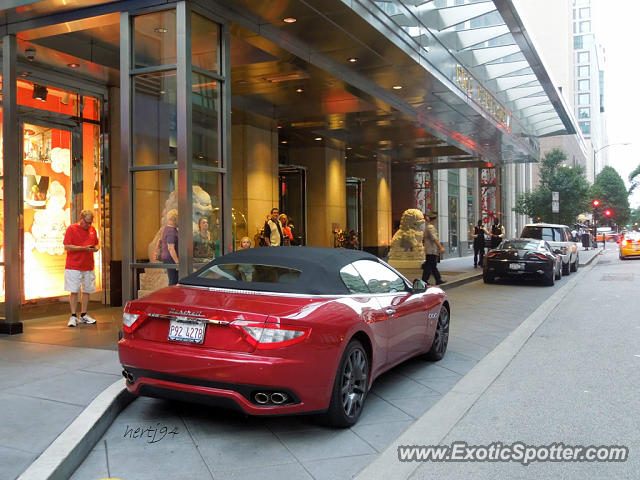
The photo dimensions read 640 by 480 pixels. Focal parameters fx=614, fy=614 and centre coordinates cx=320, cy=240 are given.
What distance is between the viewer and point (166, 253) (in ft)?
26.6

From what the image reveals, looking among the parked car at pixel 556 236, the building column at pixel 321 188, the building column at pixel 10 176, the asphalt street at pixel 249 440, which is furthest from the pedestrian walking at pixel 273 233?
the parked car at pixel 556 236

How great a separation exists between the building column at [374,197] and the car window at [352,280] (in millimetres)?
21355

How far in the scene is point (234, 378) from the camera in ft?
14.2

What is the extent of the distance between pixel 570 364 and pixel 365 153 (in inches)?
738

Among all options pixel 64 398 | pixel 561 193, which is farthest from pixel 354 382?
pixel 561 193

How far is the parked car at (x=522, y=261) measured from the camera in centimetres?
1695

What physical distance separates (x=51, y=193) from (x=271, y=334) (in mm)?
8936

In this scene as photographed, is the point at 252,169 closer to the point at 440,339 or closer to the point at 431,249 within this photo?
the point at 431,249

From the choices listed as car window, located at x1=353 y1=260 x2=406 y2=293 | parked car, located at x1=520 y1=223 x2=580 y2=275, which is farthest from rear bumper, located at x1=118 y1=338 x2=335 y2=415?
parked car, located at x1=520 y1=223 x2=580 y2=275

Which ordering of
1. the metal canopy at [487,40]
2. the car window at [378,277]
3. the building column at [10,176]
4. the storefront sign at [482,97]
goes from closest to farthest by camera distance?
the car window at [378,277] → the building column at [10,176] → the metal canopy at [487,40] → the storefront sign at [482,97]

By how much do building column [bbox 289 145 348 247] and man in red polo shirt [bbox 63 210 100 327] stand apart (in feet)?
43.2

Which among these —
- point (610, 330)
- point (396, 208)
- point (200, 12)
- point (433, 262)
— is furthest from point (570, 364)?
point (396, 208)

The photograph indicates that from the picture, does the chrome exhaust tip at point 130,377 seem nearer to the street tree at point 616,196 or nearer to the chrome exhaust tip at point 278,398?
the chrome exhaust tip at point 278,398

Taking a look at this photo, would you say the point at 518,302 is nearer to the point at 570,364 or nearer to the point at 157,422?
the point at 570,364
